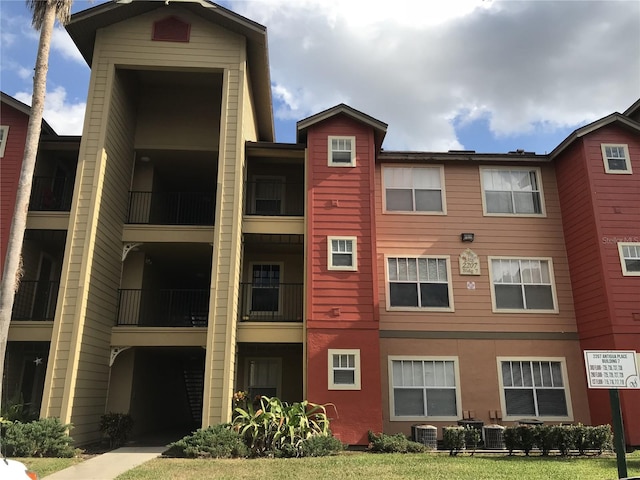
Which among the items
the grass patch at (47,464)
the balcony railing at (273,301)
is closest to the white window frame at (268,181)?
the balcony railing at (273,301)

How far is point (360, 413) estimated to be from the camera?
12.9 metres

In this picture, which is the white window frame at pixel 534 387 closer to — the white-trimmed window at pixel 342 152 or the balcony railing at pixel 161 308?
the white-trimmed window at pixel 342 152

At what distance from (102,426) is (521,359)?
1193 cm

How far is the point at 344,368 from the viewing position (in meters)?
13.3

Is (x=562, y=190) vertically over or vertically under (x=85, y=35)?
under

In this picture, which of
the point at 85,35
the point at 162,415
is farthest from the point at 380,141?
the point at 162,415

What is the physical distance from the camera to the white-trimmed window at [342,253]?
1412 centimetres

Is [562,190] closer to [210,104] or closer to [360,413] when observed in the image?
[360,413]

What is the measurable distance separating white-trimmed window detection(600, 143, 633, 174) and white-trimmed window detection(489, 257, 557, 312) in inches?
132

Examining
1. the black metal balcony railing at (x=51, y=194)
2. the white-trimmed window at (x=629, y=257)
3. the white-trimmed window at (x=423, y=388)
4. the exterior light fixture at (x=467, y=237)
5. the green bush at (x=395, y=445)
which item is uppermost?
the black metal balcony railing at (x=51, y=194)

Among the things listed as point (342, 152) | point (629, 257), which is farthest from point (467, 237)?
point (342, 152)

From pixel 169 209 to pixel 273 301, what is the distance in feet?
19.2

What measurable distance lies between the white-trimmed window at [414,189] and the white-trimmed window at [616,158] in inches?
190

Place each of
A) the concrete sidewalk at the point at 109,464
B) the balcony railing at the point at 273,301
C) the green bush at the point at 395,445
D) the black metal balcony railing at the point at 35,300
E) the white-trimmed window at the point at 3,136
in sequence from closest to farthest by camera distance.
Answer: the concrete sidewalk at the point at 109,464 < the green bush at the point at 395,445 < the black metal balcony railing at the point at 35,300 < the white-trimmed window at the point at 3,136 < the balcony railing at the point at 273,301
